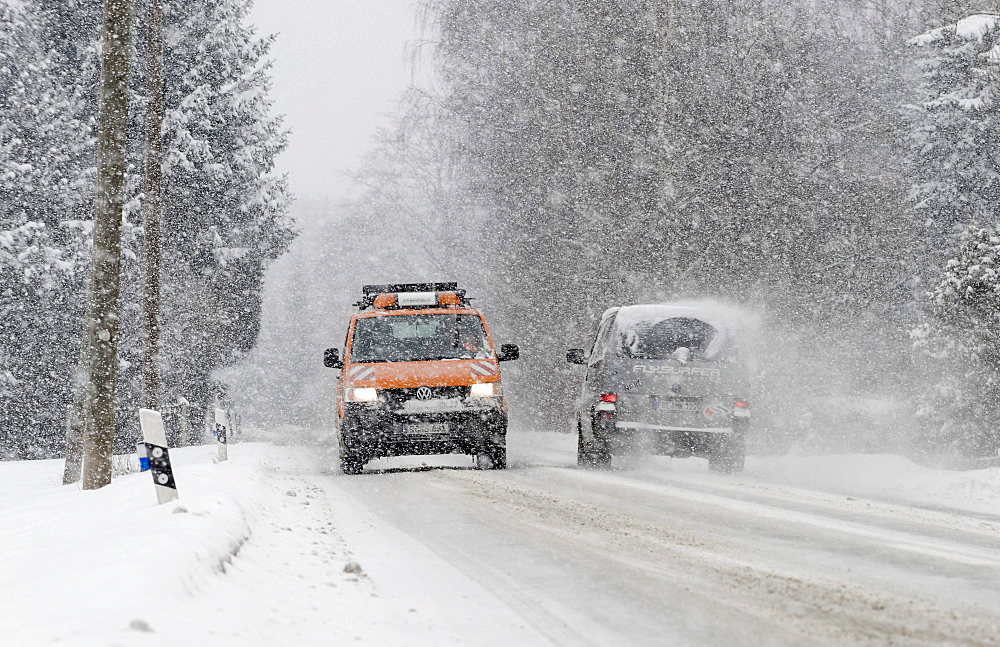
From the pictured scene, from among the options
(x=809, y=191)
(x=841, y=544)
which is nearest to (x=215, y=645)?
(x=841, y=544)

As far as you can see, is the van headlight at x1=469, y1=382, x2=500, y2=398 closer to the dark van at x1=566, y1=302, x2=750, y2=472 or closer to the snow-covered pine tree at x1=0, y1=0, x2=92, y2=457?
the dark van at x1=566, y1=302, x2=750, y2=472

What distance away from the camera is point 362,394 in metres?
13.5

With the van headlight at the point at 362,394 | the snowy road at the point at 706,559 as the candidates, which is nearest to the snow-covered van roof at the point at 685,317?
the snowy road at the point at 706,559

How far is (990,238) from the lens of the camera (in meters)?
17.7

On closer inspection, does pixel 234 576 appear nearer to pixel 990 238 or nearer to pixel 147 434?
pixel 147 434

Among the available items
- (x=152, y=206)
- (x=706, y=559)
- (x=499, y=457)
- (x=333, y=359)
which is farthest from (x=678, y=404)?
(x=152, y=206)

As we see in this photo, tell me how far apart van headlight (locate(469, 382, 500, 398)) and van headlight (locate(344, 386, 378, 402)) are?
1.19 m

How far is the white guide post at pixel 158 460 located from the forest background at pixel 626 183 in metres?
16.8

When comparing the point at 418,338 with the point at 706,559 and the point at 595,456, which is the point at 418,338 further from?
the point at 706,559

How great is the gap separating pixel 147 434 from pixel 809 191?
20010 millimetres

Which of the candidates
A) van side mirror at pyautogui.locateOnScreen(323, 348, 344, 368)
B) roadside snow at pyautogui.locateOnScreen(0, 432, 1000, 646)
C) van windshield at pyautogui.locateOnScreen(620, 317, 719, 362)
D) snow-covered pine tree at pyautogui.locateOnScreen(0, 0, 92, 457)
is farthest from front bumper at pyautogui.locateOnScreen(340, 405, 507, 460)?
snow-covered pine tree at pyautogui.locateOnScreen(0, 0, 92, 457)

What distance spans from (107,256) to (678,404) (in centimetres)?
727

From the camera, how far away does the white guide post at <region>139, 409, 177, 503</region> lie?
334 inches

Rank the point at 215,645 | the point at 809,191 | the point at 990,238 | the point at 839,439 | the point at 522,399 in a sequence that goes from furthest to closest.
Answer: the point at 522,399 < the point at 809,191 < the point at 839,439 < the point at 990,238 < the point at 215,645
